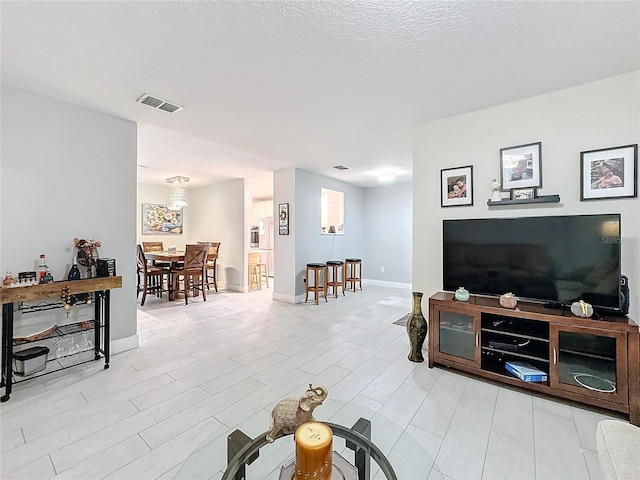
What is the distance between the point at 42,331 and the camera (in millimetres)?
2420

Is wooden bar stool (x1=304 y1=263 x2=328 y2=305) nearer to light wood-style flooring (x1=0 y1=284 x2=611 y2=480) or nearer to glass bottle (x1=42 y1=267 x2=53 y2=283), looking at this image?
light wood-style flooring (x1=0 y1=284 x2=611 y2=480)

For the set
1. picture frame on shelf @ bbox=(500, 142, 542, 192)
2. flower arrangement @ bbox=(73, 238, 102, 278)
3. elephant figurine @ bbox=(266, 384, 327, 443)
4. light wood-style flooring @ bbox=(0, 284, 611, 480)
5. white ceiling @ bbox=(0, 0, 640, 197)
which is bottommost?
light wood-style flooring @ bbox=(0, 284, 611, 480)

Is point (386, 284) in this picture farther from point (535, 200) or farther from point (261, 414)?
point (261, 414)

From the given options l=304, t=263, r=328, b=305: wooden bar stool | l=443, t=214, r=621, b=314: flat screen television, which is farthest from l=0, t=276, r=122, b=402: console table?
l=443, t=214, r=621, b=314: flat screen television

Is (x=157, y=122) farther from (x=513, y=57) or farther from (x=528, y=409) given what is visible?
(x=528, y=409)

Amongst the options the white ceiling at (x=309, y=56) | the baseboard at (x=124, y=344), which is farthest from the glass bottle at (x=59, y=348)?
the white ceiling at (x=309, y=56)

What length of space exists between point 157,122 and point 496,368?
412 centimetres

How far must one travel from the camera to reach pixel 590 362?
77.6 inches

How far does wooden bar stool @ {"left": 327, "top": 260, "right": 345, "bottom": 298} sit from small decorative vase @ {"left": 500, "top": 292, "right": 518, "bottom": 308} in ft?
11.4

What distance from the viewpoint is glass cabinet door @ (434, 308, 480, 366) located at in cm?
237

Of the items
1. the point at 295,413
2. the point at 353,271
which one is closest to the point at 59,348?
the point at 295,413

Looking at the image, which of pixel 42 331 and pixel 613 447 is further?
pixel 42 331

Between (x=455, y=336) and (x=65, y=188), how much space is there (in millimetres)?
3874

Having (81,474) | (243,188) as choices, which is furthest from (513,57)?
(243,188)
